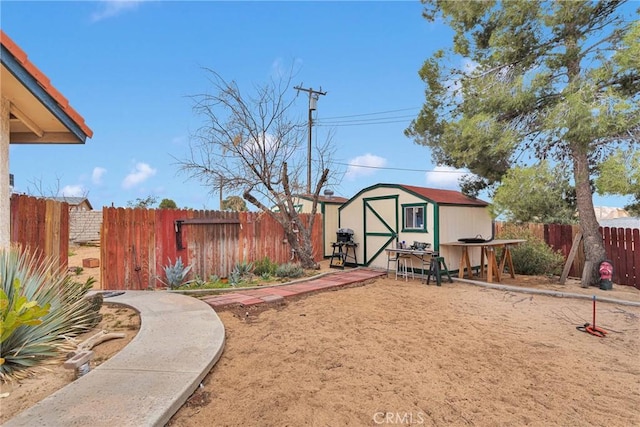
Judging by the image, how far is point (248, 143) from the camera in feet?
27.2

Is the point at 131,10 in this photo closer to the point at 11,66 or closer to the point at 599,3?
the point at 11,66

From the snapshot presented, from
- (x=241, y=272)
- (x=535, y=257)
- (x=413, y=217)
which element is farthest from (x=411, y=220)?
(x=241, y=272)

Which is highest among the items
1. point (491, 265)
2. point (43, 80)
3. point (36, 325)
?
point (43, 80)

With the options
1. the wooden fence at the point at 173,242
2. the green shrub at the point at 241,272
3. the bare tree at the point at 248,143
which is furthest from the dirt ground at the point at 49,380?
the bare tree at the point at 248,143

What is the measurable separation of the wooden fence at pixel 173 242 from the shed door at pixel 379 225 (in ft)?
9.70

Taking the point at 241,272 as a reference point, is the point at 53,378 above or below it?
below

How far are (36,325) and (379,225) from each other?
7.92 m

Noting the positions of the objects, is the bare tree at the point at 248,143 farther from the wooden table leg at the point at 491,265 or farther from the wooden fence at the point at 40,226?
the wooden table leg at the point at 491,265

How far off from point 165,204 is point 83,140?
1946 cm

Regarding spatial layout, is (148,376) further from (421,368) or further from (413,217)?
(413,217)

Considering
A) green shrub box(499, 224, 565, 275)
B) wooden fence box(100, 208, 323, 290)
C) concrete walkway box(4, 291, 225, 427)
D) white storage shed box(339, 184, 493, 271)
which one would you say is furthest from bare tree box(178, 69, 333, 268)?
green shrub box(499, 224, 565, 275)

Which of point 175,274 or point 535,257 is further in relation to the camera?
point 535,257

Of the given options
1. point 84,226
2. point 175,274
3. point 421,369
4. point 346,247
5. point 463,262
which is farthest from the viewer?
point 84,226

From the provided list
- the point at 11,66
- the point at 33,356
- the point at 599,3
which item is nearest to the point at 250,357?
the point at 33,356
